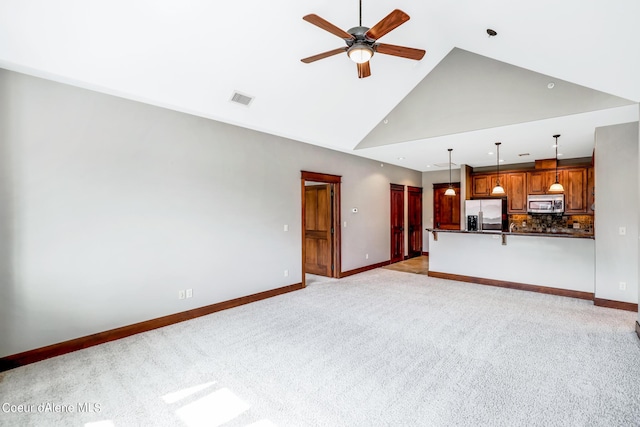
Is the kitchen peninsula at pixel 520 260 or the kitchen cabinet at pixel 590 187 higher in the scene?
the kitchen cabinet at pixel 590 187

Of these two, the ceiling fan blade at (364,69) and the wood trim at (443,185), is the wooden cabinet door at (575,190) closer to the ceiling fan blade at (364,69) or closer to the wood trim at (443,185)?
the wood trim at (443,185)

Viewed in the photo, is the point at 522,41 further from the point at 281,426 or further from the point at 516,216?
the point at 516,216

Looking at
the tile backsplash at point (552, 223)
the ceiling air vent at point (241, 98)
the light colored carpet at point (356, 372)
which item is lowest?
the light colored carpet at point (356, 372)

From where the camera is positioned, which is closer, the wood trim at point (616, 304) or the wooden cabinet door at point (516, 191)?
the wood trim at point (616, 304)

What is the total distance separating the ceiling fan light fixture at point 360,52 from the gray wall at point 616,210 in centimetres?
419

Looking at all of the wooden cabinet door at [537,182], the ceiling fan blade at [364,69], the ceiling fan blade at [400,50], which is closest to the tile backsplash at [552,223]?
the wooden cabinet door at [537,182]

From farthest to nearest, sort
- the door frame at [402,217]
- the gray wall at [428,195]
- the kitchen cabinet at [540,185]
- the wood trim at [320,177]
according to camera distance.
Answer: the gray wall at [428,195] → the door frame at [402,217] → the kitchen cabinet at [540,185] → the wood trim at [320,177]

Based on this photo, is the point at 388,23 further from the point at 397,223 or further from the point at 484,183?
the point at 484,183

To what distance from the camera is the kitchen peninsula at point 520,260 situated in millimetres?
4879

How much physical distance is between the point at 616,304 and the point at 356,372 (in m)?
4.40

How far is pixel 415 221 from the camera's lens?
9.08 metres

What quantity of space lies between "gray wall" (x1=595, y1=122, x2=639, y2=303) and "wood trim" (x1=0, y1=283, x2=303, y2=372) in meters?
5.42

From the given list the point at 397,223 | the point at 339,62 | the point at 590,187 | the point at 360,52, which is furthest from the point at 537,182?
the point at 360,52

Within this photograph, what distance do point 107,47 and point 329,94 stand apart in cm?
278
